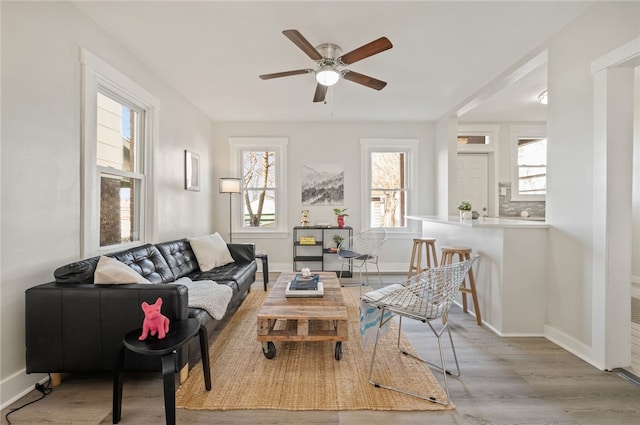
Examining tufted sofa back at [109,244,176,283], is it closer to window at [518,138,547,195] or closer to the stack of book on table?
the stack of book on table

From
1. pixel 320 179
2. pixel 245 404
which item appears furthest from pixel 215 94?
pixel 245 404

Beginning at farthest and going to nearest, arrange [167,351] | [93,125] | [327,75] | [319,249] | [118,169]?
[319,249] → [118,169] → [327,75] → [93,125] → [167,351]

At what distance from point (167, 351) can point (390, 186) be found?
4.81 m

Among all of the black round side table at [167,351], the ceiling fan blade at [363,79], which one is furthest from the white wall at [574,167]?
the black round side table at [167,351]

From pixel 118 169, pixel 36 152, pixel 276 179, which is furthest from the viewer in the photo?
pixel 276 179

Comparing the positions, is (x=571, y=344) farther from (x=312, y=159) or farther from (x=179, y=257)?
(x=312, y=159)

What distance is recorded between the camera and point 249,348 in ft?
8.42

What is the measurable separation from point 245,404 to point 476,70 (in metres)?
3.90

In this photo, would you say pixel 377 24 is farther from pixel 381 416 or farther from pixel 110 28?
pixel 381 416

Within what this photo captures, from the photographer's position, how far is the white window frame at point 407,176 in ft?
18.1

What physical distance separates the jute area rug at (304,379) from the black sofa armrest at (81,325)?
470 millimetres

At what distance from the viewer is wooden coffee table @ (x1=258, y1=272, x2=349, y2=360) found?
7.38ft

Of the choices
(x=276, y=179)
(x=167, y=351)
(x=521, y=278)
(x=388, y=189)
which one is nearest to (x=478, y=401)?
(x=521, y=278)

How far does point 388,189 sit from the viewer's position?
5.66 metres
